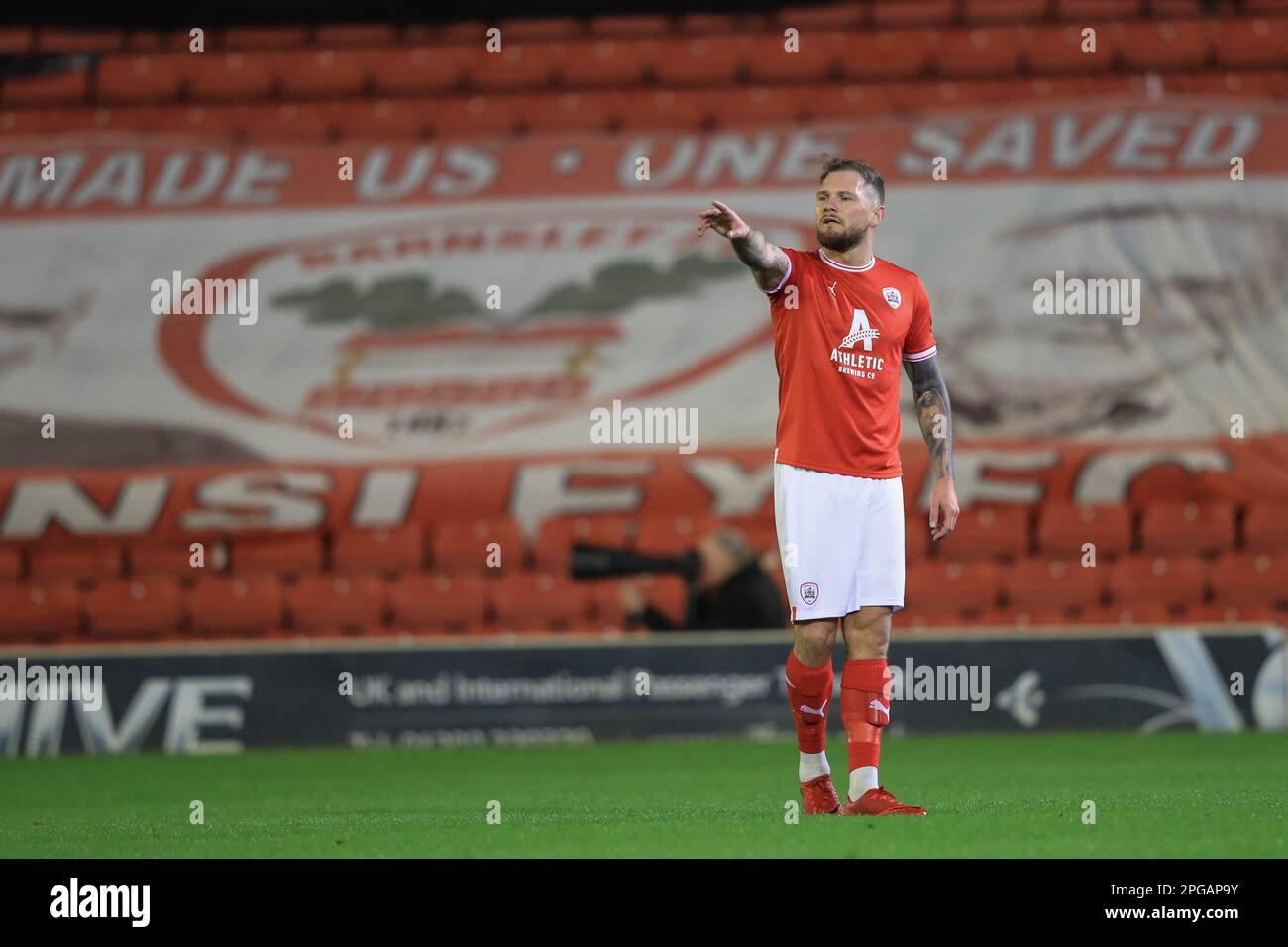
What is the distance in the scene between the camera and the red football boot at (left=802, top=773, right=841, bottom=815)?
17.7ft

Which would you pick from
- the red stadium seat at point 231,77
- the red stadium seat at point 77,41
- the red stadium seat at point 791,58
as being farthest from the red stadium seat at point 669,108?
the red stadium seat at point 77,41

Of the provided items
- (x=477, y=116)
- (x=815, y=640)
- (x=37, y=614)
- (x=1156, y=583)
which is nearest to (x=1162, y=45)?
(x=1156, y=583)

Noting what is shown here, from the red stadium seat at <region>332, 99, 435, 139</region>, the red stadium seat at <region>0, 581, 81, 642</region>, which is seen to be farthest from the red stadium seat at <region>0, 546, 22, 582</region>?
the red stadium seat at <region>332, 99, 435, 139</region>

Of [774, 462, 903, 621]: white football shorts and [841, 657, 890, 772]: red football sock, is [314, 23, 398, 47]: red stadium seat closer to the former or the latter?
[774, 462, 903, 621]: white football shorts

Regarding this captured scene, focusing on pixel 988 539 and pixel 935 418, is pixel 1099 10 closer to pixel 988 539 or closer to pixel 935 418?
pixel 988 539

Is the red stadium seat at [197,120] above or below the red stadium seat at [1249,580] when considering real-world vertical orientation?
above

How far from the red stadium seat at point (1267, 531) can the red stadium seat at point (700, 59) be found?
543 cm

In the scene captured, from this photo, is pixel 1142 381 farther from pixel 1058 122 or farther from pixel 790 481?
pixel 790 481

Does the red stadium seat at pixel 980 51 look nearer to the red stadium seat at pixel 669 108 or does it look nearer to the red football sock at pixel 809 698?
the red stadium seat at pixel 669 108

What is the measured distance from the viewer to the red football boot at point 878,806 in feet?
17.1

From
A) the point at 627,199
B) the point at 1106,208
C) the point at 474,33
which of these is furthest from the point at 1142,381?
the point at 474,33

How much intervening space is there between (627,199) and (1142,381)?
3975mm

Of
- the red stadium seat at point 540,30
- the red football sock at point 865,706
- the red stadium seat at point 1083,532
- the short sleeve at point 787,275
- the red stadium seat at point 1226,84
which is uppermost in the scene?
the red stadium seat at point 540,30

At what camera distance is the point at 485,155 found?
13508 millimetres
